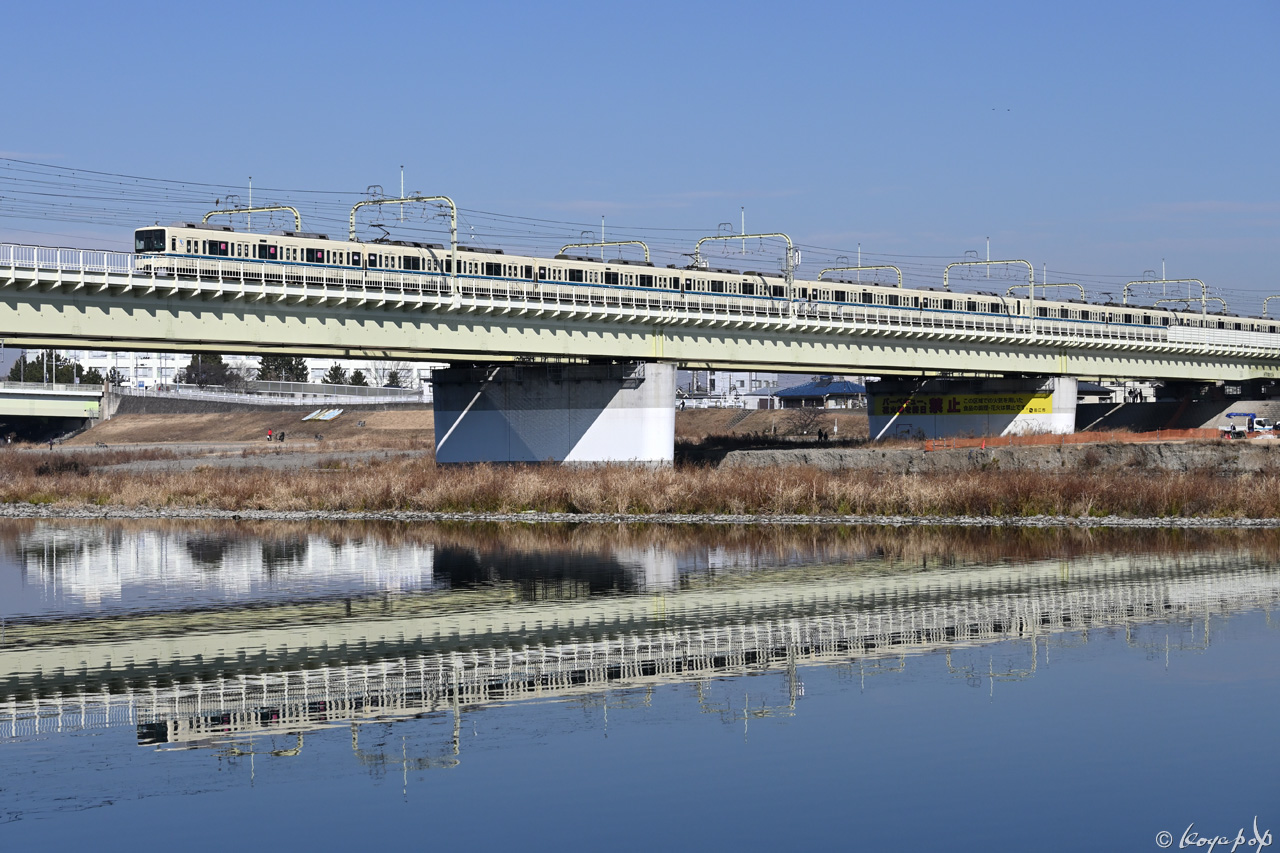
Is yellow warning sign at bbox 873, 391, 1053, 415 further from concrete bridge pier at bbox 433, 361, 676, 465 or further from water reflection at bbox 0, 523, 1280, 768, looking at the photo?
water reflection at bbox 0, 523, 1280, 768

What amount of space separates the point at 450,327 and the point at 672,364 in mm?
14997

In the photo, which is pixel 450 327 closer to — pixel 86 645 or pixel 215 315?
pixel 215 315

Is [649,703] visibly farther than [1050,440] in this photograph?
No

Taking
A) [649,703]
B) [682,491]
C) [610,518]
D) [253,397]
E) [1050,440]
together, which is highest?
[253,397]

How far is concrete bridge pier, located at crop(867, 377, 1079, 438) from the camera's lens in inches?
3971

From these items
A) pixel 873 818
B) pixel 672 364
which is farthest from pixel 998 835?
pixel 672 364

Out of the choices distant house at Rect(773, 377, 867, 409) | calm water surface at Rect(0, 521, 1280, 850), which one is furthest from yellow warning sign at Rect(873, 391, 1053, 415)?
calm water surface at Rect(0, 521, 1280, 850)

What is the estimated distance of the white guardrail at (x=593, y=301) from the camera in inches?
2238

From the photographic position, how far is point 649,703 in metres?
24.0

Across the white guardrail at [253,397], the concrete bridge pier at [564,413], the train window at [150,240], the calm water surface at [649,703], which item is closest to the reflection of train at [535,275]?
the train window at [150,240]

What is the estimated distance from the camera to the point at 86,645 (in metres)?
30.0

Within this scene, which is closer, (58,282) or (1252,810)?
(1252,810)

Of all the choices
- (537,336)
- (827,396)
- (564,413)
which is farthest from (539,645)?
(827,396)

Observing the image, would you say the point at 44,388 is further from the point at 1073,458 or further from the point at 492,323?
the point at 1073,458
